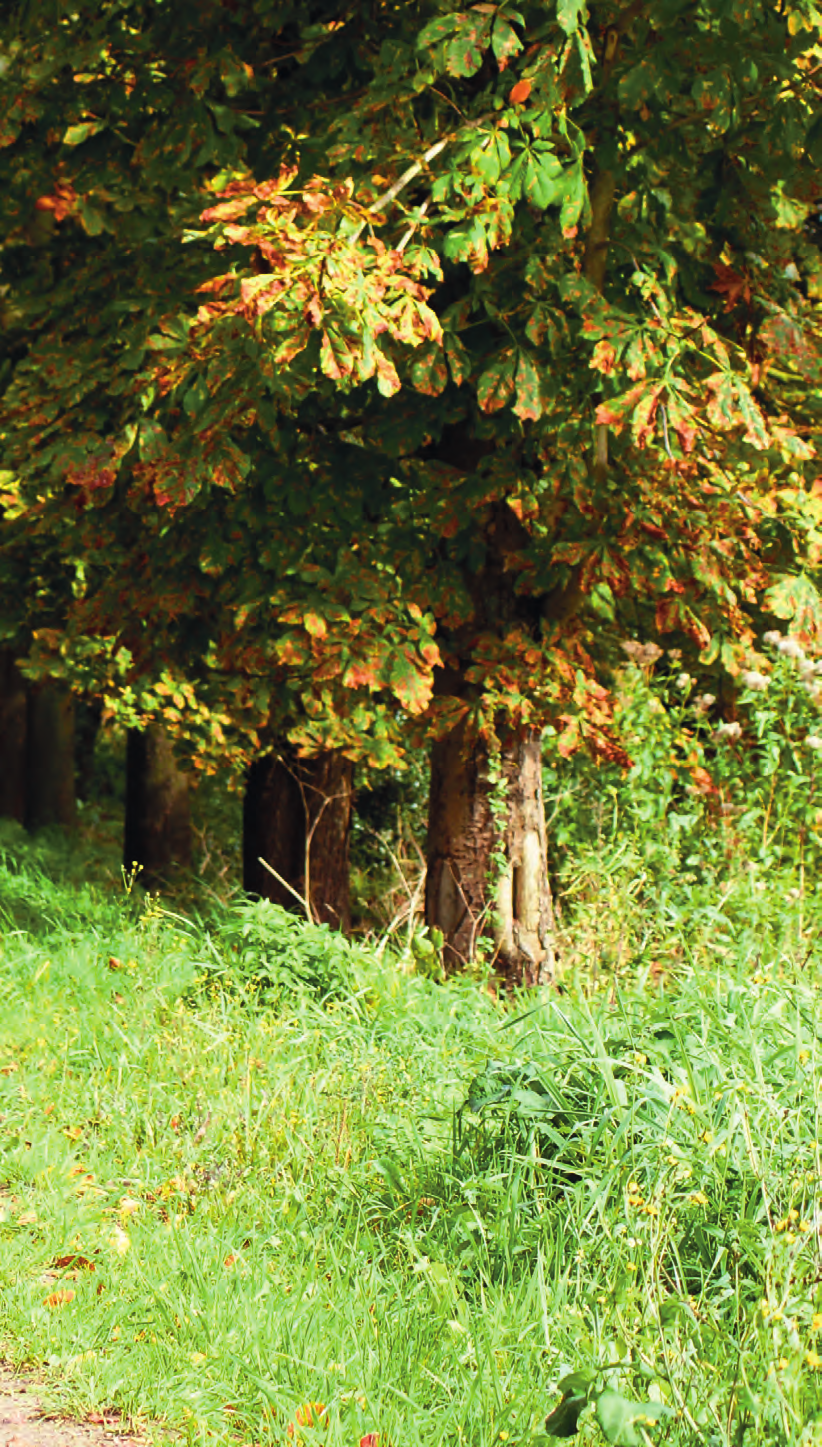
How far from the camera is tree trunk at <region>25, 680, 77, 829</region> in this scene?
15.6m

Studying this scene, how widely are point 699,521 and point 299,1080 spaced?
3189 mm

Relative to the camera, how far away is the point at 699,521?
21.4ft

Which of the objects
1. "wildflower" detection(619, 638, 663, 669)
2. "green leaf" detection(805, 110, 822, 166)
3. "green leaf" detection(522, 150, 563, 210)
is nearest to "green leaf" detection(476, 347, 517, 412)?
"green leaf" detection(522, 150, 563, 210)

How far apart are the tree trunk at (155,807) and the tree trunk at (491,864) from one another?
5292mm

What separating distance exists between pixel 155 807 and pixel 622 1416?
10318 mm

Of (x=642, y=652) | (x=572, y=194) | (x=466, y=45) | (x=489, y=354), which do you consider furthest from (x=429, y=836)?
(x=466, y=45)

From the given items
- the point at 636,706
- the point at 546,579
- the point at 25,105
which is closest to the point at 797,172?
the point at 546,579

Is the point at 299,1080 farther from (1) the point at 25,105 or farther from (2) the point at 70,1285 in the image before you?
(1) the point at 25,105

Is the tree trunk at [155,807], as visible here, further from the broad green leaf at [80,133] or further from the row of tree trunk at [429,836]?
the broad green leaf at [80,133]

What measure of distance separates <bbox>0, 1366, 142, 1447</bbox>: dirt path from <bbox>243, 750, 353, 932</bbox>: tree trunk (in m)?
6.00

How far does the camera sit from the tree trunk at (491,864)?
23.7ft

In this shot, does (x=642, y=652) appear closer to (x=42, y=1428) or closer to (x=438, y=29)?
(x=438, y=29)

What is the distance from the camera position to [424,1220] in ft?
12.7

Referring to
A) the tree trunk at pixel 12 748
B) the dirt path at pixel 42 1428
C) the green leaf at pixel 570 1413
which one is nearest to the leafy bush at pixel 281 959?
the dirt path at pixel 42 1428
